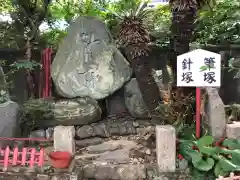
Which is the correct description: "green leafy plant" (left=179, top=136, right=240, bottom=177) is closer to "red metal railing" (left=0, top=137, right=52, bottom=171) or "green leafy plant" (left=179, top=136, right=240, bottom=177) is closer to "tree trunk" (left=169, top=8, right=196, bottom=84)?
"tree trunk" (left=169, top=8, right=196, bottom=84)

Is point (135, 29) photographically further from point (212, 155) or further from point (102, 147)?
point (212, 155)

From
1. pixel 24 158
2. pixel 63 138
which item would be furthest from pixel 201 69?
pixel 24 158

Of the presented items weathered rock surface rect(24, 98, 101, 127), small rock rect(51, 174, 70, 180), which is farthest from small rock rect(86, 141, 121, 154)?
small rock rect(51, 174, 70, 180)

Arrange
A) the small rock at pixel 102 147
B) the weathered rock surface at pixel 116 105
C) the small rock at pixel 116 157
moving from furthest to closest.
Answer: the weathered rock surface at pixel 116 105, the small rock at pixel 102 147, the small rock at pixel 116 157

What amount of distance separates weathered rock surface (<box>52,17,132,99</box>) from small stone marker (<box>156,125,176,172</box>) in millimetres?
3248

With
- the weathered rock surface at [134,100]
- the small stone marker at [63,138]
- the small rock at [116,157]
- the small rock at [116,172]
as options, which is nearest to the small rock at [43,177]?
the small stone marker at [63,138]

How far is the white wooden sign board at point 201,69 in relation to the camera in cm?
491

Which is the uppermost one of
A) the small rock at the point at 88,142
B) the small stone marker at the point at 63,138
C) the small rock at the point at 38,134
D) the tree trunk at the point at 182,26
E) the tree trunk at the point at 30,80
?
the tree trunk at the point at 182,26

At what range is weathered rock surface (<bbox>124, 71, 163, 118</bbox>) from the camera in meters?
7.61

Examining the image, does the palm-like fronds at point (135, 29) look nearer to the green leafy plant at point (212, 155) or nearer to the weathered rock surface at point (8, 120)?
the green leafy plant at point (212, 155)

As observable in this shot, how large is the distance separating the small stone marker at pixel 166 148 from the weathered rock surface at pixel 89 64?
3248 mm

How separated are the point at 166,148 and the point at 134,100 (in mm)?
3118

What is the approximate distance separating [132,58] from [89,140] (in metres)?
2.38

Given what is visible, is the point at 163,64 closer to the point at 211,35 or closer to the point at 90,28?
the point at 211,35
